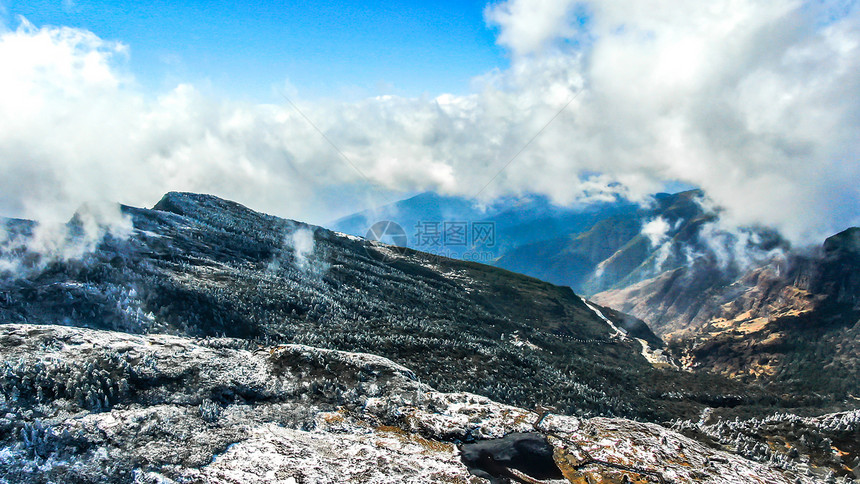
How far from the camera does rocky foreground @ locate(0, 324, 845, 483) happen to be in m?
16.1

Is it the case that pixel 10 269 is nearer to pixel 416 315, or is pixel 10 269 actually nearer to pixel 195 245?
pixel 195 245

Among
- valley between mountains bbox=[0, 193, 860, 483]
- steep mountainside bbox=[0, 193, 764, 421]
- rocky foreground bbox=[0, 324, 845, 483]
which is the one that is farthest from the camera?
steep mountainside bbox=[0, 193, 764, 421]

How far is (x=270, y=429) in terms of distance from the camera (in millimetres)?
A: 19609

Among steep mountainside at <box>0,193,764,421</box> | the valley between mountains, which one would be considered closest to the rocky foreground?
the valley between mountains

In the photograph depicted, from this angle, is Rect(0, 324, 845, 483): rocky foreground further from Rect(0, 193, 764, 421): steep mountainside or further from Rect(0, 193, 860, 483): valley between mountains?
Rect(0, 193, 764, 421): steep mountainside

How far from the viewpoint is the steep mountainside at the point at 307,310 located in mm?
46400

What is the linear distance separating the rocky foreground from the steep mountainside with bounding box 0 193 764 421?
16168mm

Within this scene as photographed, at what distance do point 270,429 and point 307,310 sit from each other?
44.7m

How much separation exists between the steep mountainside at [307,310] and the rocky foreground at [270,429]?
16.2 metres

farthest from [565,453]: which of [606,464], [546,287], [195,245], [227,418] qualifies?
[546,287]

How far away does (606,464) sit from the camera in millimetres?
19688

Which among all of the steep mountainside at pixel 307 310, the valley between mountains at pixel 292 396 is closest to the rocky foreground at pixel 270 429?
the valley between mountains at pixel 292 396

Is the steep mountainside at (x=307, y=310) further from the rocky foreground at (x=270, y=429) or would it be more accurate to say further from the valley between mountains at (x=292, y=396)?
the rocky foreground at (x=270, y=429)

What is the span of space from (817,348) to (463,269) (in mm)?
154864
